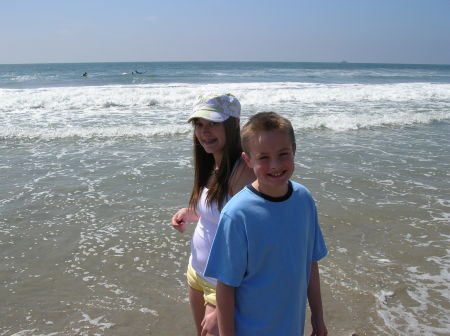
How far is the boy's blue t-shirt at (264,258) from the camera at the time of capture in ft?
5.03

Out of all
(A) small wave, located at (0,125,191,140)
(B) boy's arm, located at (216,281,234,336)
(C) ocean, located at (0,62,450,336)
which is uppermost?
(B) boy's arm, located at (216,281,234,336)

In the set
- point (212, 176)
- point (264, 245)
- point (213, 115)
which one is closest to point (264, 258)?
point (264, 245)

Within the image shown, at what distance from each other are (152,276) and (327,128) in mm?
9370

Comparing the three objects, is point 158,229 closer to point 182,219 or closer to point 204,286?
point 182,219

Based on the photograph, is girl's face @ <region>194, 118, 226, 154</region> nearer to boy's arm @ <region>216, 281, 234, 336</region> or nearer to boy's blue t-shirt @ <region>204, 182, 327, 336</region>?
boy's blue t-shirt @ <region>204, 182, 327, 336</region>

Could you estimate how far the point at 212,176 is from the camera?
82.7 inches

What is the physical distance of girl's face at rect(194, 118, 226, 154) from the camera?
79.5 inches

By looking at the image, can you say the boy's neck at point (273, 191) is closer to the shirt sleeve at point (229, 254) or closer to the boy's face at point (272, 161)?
the boy's face at point (272, 161)

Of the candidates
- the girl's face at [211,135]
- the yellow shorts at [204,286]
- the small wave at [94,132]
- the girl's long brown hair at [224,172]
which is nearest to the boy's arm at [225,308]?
the yellow shorts at [204,286]

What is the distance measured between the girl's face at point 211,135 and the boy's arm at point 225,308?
0.70 metres

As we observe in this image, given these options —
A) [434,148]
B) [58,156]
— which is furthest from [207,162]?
[434,148]

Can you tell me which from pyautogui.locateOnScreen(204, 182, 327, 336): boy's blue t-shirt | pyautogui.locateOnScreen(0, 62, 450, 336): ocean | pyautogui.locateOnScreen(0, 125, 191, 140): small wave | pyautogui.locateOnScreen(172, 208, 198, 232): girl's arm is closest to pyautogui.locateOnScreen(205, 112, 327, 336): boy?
pyautogui.locateOnScreen(204, 182, 327, 336): boy's blue t-shirt

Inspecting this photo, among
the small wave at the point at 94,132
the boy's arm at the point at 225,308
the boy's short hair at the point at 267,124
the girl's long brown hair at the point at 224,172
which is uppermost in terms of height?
the boy's short hair at the point at 267,124

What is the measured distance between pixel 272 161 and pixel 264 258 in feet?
1.21
